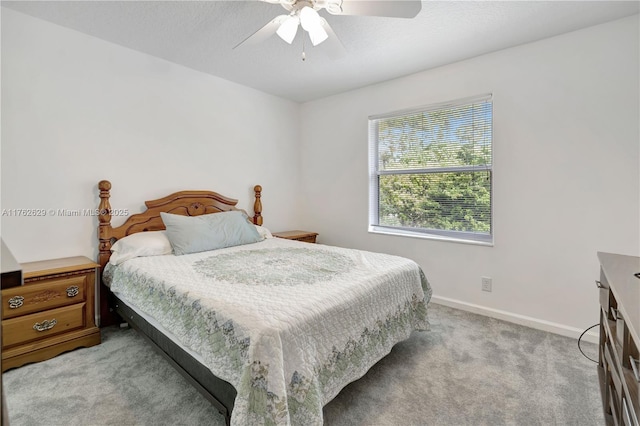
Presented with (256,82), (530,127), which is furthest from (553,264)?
(256,82)

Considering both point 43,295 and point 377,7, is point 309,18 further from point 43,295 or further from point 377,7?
point 43,295

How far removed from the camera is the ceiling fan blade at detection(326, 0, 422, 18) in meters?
1.64

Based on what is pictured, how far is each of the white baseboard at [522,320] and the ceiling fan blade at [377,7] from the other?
2.52 metres

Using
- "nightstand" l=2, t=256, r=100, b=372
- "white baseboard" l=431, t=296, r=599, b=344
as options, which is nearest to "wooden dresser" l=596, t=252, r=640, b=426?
"white baseboard" l=431, t=296, r=599, b=344

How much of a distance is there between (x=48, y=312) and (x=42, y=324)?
0.26 ft

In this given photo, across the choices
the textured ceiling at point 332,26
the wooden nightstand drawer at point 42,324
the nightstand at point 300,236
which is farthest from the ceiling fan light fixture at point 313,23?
the wooden nightstand drawer at point 42,324

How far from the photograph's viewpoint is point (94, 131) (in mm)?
2607

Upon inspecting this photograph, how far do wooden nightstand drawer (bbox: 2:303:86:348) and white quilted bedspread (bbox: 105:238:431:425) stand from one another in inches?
11.3

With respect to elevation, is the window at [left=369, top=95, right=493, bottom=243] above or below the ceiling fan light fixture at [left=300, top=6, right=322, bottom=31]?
below

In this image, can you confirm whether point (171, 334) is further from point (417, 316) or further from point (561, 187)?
point (561, 187)

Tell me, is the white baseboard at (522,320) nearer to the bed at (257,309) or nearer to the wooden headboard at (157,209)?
the bed at (257,309)

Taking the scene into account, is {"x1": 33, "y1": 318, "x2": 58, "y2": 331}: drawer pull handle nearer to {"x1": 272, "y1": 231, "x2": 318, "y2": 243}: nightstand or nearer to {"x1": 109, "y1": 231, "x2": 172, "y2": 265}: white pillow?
{"x1": 109, "y1": 231, "x2": 172, "y2": 265}: white pillow

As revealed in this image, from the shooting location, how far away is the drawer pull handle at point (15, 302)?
2.00 m

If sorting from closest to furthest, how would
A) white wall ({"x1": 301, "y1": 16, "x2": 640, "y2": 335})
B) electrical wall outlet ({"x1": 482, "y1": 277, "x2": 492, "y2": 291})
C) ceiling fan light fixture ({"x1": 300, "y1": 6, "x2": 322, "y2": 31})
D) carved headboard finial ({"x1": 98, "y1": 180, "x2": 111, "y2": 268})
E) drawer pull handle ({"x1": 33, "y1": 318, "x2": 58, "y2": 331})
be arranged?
ceiling fan light fixture ({"x1": 300, "y1": 6, "x2": 322, "y2": 31}), drawer pull handle ({"x1": 33, "y1": 318, "x2": 58, "y2": 331}), white wall ({"x1": 301, "y1": 16, "x2": 640, "y2": 335}), carved headboard finial ({"x1": 98, "y1": 180, "x2": 111, "y2": 268}), electrical wall outlet ({"x1": 482, "y1": 277, "x2": 492, "y2": 291})
